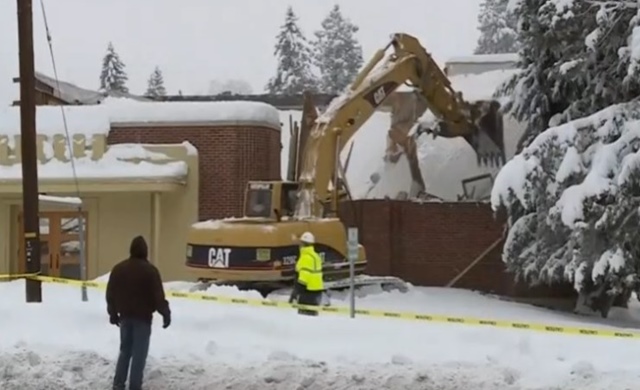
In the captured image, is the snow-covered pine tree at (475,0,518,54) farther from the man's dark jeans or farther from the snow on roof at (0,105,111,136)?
the man's dark jeans

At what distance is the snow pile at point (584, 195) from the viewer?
61.5 ft

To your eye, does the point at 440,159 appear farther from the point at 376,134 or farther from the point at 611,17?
the point at 611,17

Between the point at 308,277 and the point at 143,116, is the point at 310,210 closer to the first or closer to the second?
the point at 308,277

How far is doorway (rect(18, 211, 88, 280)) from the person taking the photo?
25.0 metres

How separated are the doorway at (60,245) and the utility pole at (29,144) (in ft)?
34.0

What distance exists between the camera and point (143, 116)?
25.2 metres

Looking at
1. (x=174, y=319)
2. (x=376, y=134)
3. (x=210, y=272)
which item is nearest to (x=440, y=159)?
(x=376, y=134)

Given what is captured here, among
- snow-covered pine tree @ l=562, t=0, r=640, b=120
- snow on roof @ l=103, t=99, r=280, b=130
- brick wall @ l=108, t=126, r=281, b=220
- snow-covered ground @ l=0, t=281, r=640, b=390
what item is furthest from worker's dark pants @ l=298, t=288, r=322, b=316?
snow on roof @ l=103, t=99, r=280, b=130

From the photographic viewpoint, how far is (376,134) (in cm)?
3691

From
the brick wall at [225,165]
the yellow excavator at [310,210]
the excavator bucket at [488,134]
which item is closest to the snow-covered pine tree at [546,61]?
the yellow excavator at [310,210]

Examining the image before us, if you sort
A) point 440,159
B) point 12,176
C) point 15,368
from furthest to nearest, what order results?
point 440,159
point 12,176
point 15,368

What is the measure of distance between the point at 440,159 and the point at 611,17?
37.6ft

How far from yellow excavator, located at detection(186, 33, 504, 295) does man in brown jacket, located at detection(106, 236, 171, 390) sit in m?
8.22

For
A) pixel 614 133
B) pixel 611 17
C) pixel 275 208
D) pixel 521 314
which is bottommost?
pixel 521 314
